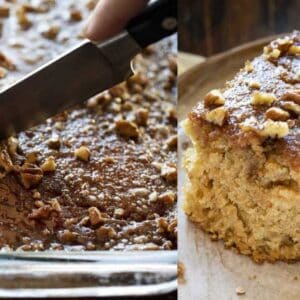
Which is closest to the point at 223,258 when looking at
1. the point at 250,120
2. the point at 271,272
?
the point at 271,272

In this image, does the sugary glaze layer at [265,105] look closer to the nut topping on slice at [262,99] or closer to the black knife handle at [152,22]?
the nut topping on slice at [262,99]

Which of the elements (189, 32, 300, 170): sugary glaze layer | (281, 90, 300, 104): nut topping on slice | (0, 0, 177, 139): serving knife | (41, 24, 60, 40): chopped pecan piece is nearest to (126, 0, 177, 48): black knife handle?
(0, 0, 177, 139): serving knife

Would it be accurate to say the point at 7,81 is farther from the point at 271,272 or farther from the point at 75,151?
the point at 271,272

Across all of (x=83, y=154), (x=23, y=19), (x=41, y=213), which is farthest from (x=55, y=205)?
(x=23, y=19)

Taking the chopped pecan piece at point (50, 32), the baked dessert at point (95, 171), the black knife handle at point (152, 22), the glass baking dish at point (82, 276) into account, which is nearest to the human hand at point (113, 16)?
the black knife handle at point (152, 22)

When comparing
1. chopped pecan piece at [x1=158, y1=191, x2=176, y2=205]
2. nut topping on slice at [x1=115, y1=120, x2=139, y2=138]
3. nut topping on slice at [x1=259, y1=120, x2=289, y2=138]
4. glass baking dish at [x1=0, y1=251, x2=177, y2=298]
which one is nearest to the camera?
glass baking dish at [x1=0, y1=251, x2=177, y2=298]

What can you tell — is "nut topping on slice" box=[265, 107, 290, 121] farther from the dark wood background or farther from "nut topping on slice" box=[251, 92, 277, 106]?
the dark wood background
